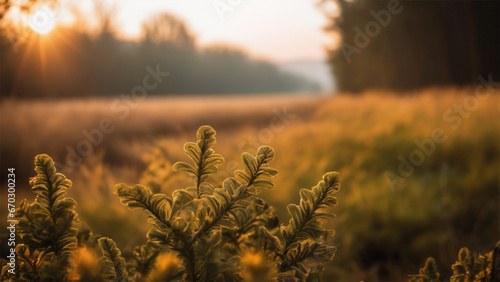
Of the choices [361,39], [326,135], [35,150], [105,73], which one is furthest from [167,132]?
[105,73]

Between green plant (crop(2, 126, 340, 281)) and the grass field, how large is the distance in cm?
21

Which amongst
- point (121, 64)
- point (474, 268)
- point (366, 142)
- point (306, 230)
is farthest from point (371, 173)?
point (121, 64)

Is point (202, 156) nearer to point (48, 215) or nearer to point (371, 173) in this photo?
point (48, 215)

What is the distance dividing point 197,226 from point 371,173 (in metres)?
3.56

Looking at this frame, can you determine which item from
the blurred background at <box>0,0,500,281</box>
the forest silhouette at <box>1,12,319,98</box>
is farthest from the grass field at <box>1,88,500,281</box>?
the forest silhouette at <box>1,12,319,98</box>

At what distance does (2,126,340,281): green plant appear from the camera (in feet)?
1.22

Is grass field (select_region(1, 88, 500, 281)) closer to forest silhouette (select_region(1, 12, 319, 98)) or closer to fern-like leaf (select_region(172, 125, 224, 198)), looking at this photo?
fern-like leaf (select_region(172, 125, 224, 198))

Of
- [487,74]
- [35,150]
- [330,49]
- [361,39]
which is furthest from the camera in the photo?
[330,49]

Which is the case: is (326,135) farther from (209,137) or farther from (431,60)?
(431,60)

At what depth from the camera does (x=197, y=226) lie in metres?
0.41

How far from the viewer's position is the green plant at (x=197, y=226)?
14.7 inches

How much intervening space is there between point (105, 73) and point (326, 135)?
2091cm

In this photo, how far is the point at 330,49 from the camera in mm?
16875

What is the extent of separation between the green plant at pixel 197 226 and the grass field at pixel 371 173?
21cm
